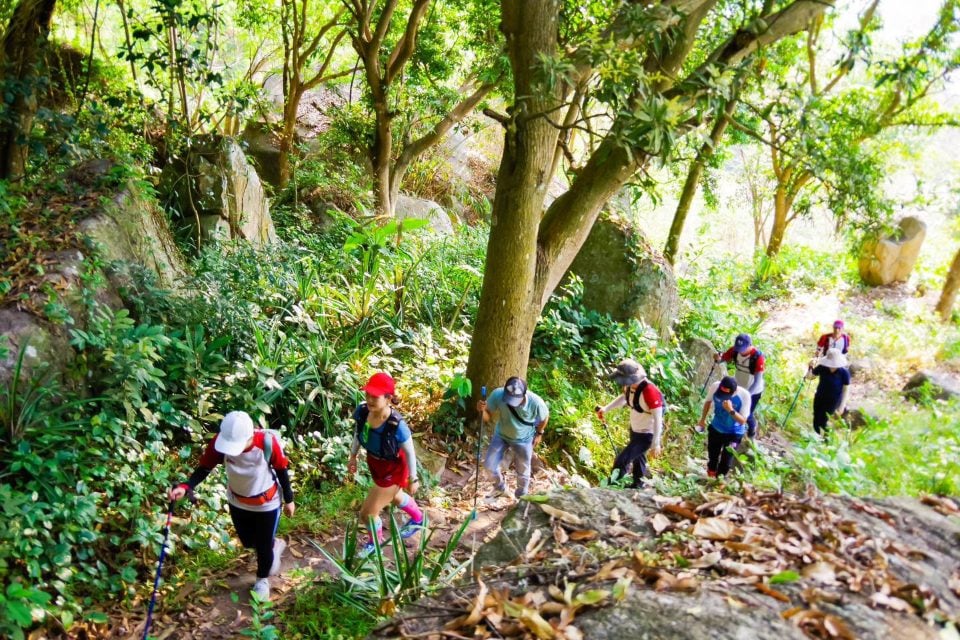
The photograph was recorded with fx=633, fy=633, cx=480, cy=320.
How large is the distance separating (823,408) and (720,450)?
2833mm

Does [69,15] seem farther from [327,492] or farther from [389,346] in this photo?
[327,492]

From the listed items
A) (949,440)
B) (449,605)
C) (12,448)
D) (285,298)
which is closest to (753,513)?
(449,605)

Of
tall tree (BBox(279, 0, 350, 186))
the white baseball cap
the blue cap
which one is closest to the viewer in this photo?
the white baseball cap

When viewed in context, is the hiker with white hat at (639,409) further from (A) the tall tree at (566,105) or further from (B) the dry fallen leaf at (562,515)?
(B) the dry fallen leaf at (562,515)

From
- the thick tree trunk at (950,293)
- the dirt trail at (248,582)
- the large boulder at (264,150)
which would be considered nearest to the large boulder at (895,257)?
the thick tree trunk at (950,293)

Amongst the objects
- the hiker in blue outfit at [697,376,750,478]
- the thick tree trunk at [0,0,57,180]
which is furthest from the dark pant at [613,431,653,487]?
the thick tree trunk at [0,0,57,180]

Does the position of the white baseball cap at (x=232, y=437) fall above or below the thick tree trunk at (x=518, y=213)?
below

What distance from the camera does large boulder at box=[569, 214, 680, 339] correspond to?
32.8ft

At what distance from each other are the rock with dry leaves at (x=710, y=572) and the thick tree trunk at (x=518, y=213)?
10.6 ft

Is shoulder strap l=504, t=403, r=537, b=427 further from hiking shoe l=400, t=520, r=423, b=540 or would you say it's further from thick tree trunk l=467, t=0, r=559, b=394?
hiking shoe l=400, t=520, r=423, b=540

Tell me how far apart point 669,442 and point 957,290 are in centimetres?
1262

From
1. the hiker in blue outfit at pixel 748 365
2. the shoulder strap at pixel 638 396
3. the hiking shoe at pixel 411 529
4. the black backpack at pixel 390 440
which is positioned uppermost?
the hiker in blue outfit at pixel 748 365

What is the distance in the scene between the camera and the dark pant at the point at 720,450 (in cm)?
636

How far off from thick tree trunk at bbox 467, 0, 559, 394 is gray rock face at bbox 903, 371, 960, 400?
26.0 feet
